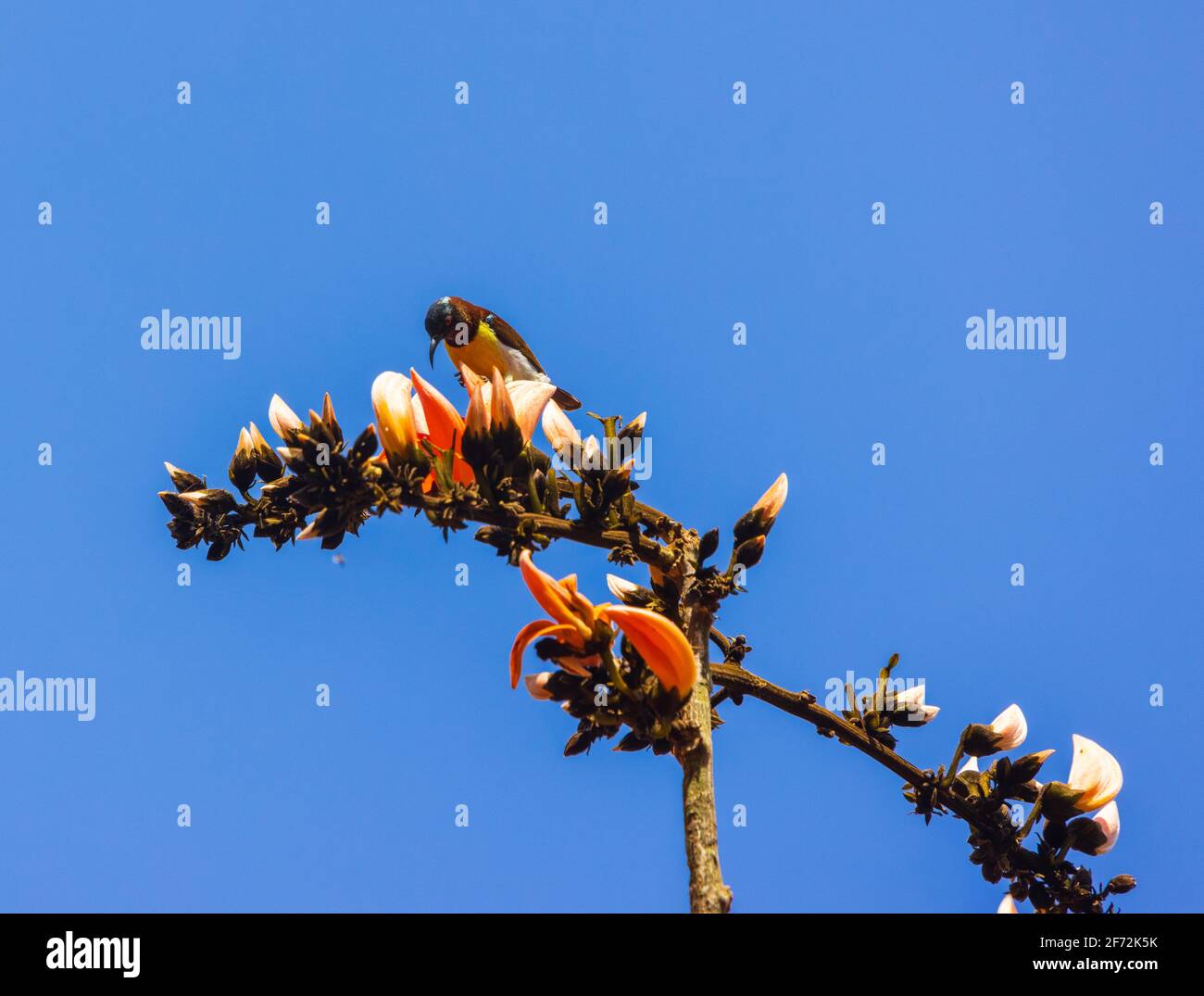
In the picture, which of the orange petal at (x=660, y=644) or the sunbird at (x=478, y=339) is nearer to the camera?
the orange petal at (x=660, y=644)

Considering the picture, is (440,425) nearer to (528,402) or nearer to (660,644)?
(528,402)

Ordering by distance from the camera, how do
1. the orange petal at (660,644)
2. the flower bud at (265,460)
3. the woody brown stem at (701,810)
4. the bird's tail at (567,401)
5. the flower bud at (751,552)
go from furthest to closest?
the bird's tail at (567,401) → the flower bud at (265,460) → the flower bud at (751,552) → the orange petal at (660,644) → the woody brown stem at (701,810)

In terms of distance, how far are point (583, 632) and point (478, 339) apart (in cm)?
523

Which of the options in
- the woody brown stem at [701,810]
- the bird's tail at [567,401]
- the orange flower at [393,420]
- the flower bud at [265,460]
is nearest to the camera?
the woody brown stem at [701,810]

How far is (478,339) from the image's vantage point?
776 centimetres

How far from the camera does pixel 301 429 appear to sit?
2967 mm

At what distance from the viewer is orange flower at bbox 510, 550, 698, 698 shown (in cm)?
273

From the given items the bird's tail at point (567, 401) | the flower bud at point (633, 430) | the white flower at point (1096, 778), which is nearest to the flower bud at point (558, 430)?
the flower bud at point (633, 430)

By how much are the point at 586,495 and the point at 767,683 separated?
2.38 feet

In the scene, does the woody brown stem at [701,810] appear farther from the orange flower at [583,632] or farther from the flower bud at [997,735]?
the flower bud at [997,735]

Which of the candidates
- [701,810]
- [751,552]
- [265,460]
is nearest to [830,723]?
[751,552]

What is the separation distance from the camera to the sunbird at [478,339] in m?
7.58

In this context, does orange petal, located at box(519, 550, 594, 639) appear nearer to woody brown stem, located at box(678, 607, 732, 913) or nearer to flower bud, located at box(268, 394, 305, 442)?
woody brown stem, located at box(678, 607, 732, 913)
